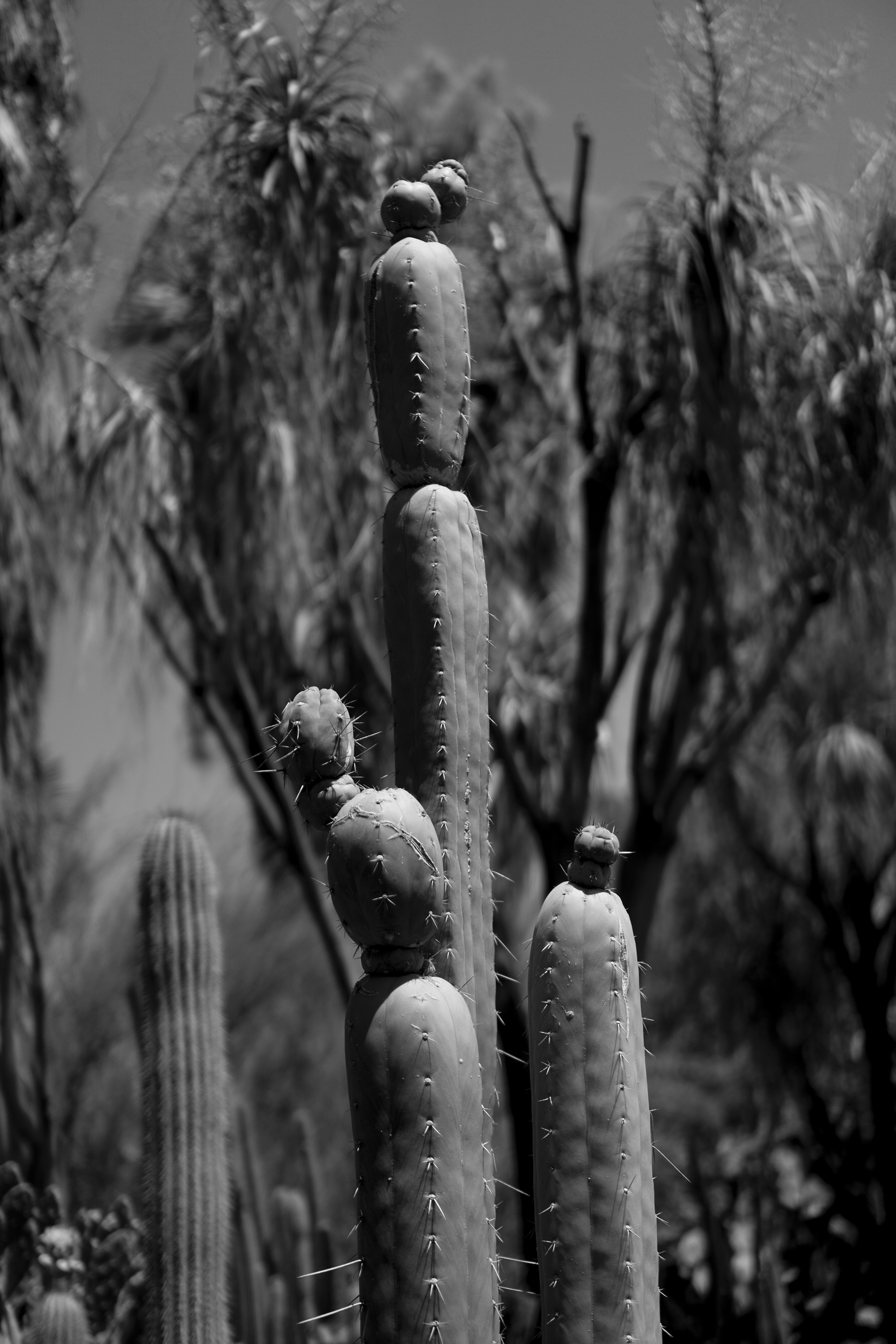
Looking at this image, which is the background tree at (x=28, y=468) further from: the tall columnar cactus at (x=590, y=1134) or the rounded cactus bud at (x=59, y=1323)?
the tall columnar cactus at (x=590, y=1134)

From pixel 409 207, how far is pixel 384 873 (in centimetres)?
151

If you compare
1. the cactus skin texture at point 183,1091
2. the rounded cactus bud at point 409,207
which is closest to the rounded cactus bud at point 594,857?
the rounded cactus bud at point 409,207

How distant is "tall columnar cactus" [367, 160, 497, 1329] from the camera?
2.70 m

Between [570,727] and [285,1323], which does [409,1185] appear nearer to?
[285,1323]

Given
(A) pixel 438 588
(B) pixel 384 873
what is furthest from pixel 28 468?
(B) pixel 384 873

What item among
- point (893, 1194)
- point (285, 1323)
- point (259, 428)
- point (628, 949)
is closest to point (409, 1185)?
point (628, 949)

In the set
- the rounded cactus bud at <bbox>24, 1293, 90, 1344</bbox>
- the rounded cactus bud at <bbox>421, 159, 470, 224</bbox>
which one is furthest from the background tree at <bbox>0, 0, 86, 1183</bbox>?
the rounded cactus bud at <bbox>421, 159, 470, 224</bbox>

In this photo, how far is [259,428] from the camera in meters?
6.05

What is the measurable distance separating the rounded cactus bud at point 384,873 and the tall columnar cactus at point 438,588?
22cm

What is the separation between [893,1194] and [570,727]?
298 centimetres

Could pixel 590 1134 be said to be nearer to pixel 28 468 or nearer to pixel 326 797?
pixel 326 797

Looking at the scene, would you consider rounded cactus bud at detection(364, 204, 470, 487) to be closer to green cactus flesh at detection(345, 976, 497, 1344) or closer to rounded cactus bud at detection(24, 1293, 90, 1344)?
green cactus flesh at detection(345, 976, 497, 1344)

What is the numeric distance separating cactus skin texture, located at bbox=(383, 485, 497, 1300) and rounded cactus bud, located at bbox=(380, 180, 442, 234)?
2.07 feet

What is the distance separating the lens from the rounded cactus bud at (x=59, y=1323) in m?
3.95
